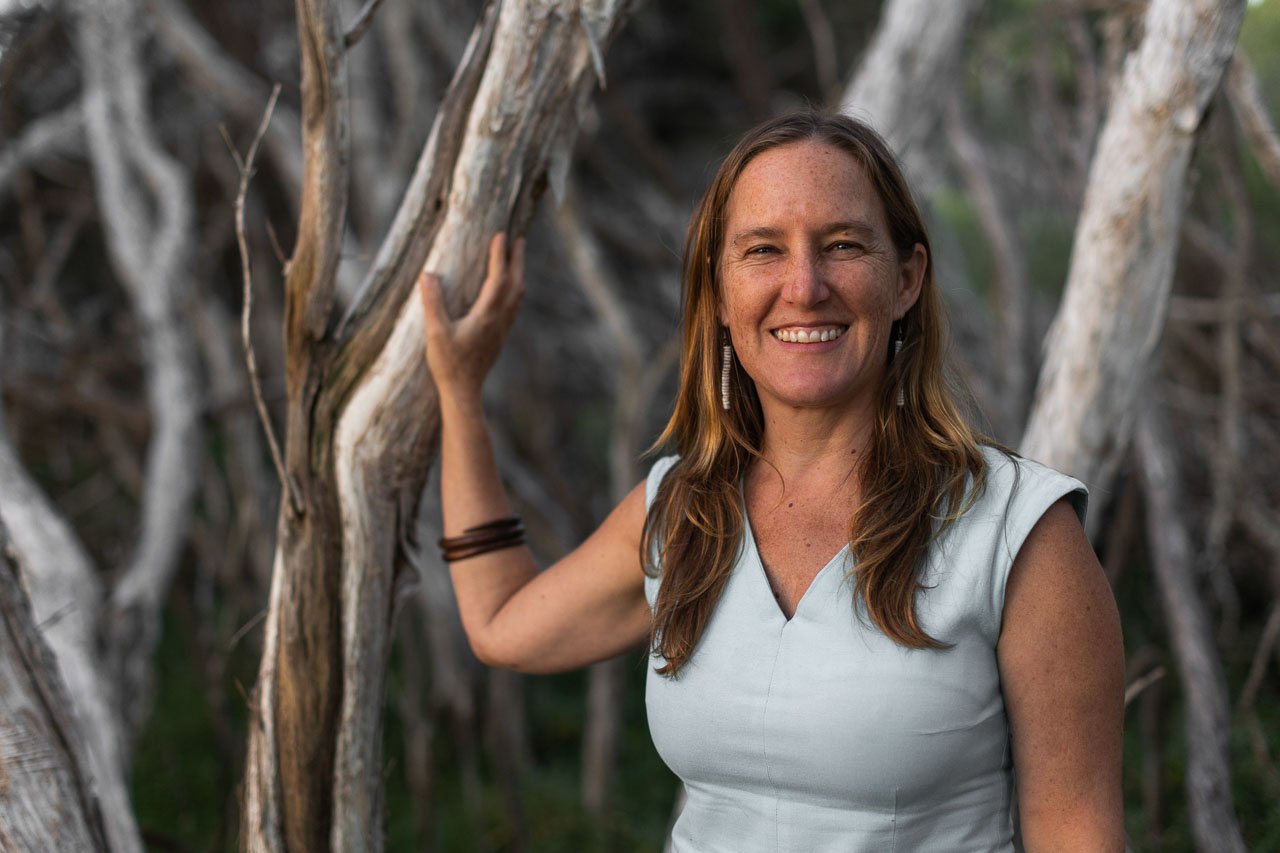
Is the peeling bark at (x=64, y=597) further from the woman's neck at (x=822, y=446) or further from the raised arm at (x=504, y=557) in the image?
the woman's neck at (x=822, y=446)

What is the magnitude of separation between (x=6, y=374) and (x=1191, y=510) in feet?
12.4

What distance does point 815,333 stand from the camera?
1305 millimetres

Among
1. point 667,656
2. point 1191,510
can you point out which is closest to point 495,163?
point 667,656

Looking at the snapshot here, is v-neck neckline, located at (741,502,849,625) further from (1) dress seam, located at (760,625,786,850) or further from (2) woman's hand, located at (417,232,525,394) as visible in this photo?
(2) woman's hand, located at (417,232,525,394)

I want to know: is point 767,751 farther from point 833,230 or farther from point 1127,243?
point 1127,243

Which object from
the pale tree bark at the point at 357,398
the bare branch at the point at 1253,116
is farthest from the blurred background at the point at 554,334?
the pale tree bark at the point at 357,398

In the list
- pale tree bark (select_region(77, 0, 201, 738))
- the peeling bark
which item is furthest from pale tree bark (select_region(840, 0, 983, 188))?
pale tree bark (select_region(77, 0, 201, 738))

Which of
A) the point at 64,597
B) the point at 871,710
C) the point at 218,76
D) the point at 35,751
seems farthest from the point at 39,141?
the point at 871,710

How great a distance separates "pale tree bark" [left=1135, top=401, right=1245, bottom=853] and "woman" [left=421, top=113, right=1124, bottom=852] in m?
1.27

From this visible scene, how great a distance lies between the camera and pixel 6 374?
3.56 metres

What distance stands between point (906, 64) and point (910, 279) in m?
0.99

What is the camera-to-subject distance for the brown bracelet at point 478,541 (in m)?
1.63

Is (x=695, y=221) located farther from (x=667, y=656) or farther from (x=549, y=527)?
(x=549, y=527)

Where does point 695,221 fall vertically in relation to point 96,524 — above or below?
above
